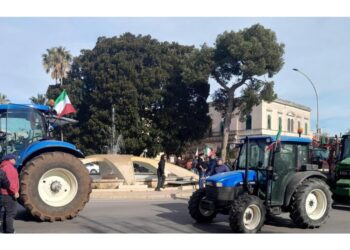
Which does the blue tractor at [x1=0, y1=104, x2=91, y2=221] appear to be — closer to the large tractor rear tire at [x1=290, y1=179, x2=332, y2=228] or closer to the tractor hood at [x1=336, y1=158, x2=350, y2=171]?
the large tractor rear tire at [x1=290, y1=179, x2=332, y2=228]

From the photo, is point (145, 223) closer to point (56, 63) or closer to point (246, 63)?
point (246, 63)

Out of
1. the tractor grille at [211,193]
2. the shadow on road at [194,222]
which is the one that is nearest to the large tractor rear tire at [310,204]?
the shadow on road at [194,222]

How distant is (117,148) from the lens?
37.1 m

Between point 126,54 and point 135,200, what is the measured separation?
27342 mm

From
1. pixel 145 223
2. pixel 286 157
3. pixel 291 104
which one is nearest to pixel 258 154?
pixel 286 157

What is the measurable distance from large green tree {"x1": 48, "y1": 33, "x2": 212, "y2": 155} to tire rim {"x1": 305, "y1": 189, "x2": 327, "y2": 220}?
27733mm

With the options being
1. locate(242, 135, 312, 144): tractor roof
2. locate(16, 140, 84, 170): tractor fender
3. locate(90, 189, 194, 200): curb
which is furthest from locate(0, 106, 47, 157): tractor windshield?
locate(90, 189, 194, 200): curb

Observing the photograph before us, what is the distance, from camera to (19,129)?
9.91 m

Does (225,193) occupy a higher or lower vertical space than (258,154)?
lower

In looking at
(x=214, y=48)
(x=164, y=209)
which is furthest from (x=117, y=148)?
(x=164, y=209)

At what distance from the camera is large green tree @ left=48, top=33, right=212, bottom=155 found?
3762cm

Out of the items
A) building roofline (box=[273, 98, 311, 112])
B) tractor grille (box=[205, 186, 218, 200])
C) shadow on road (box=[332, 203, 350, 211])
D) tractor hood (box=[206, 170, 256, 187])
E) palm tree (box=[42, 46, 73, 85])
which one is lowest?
shadow on road (box=[332, 203, 350, 211])

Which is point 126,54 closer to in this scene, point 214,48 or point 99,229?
point 214,48

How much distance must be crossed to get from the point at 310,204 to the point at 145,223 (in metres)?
3.66
